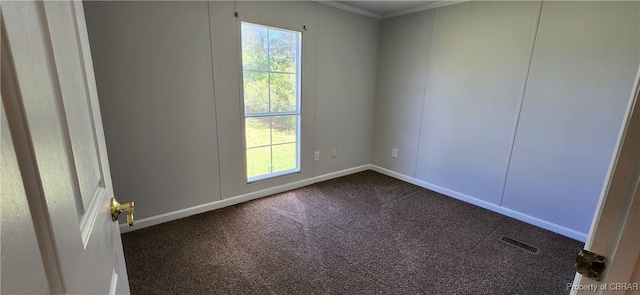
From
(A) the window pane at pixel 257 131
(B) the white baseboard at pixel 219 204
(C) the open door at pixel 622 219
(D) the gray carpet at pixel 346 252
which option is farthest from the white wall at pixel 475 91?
(C) the open door at pixel 622 219

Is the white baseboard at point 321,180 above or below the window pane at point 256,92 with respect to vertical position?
below

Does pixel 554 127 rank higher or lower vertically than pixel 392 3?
lower

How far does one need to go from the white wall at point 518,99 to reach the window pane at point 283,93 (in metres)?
1.39

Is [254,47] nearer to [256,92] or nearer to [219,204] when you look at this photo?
[256,92]

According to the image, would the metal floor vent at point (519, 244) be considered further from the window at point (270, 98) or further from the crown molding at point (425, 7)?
the crown molding at point (425, 7)

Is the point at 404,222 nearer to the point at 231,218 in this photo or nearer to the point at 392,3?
the point at 231,218

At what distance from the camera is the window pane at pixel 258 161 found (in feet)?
9.77

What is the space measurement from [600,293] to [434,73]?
289 centimetres

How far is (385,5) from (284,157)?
6.99 ft

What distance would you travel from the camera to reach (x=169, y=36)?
7.32 ft

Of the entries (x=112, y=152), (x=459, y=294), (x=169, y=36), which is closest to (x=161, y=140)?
(x=112, y=152)

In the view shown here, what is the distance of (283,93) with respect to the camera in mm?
3033

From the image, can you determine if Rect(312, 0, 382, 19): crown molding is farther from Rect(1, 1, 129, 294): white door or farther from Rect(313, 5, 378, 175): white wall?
Rect(1, 1, 129, 294): white door

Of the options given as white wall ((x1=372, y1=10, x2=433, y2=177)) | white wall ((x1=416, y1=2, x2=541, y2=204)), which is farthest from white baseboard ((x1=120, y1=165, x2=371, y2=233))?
white wall ((x1=416, y1=2, x2=541, y2=204))
